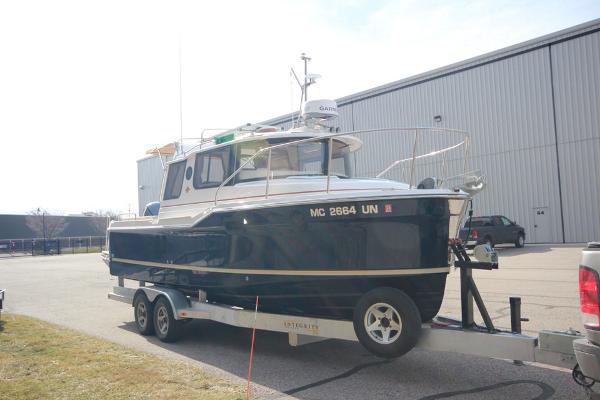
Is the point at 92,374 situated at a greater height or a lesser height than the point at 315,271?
lesser

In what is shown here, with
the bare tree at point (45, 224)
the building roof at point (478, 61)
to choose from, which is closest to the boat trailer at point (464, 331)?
the building roof at point (478, 61)

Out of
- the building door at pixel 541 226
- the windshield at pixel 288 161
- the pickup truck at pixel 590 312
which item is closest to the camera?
the pickup truck at pixel 590 312

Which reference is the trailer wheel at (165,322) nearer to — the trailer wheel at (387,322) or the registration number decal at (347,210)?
the registration number decal at (347,210)

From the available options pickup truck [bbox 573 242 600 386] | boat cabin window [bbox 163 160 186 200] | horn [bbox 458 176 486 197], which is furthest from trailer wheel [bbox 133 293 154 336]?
pickup truck [bbox 573 242 600 386]

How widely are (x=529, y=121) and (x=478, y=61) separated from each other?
3.69 meters

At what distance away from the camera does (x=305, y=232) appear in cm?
575

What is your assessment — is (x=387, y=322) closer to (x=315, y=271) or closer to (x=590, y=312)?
(x=315, y=271)

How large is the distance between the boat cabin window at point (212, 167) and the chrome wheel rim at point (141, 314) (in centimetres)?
222

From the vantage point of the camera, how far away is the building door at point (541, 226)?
907 inches

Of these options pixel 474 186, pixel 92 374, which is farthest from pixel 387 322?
pixel 92 374

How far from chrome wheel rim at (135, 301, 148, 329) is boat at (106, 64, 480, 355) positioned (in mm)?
446

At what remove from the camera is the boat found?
519cm

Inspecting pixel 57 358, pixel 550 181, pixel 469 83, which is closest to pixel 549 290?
pixel 57 358

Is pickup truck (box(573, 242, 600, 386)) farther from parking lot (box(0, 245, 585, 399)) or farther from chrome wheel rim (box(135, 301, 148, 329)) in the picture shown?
chrome wheel rim (box(135, 301, 148, 329))
